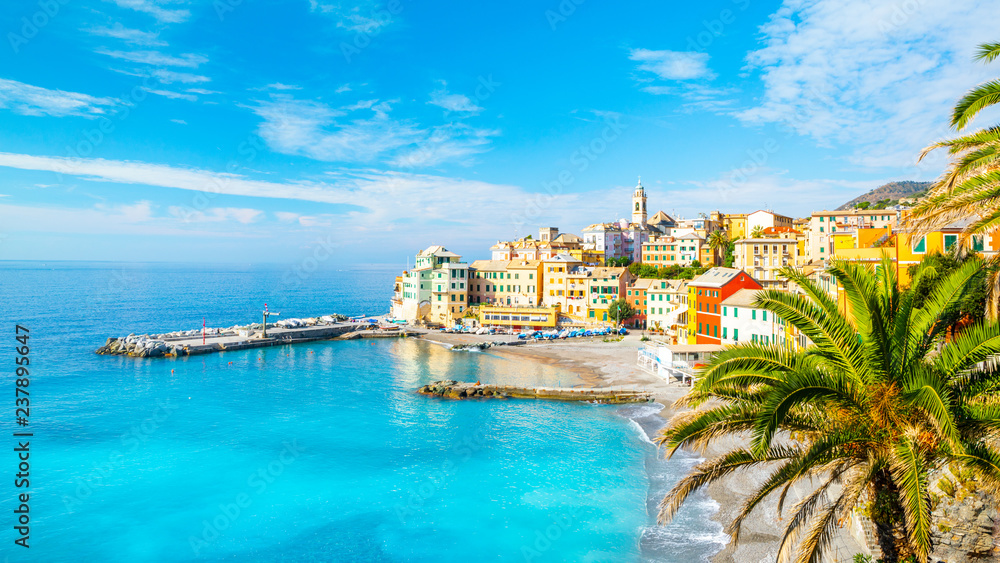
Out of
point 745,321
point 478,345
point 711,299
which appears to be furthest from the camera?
point 478,345

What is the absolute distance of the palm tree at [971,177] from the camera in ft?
30.2

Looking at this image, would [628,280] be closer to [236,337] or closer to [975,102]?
[236,337]

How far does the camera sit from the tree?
73.5m

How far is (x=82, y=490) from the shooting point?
24.8m

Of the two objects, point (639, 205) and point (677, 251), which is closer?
point (677, 251)

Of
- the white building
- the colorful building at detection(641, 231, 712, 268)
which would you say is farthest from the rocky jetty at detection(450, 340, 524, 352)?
the colorful building at detection(641, 231, 712, 268)

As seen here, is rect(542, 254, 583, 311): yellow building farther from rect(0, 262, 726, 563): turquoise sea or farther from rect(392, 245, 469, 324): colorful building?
rect(0, 262, 726, 563): turquoise sea

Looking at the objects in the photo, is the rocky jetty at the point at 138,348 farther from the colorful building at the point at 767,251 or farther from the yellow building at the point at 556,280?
the colorful building at the point at 767,251

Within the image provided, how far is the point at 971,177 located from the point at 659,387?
33666mm

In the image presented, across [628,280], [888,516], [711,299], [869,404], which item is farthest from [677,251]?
[888,516]

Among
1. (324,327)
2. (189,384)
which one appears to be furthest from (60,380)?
(324,327)

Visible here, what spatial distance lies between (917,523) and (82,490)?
101 feet

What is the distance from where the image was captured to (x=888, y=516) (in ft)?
26.2

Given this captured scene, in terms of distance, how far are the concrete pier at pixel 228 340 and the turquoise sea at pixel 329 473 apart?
29.5 feet
